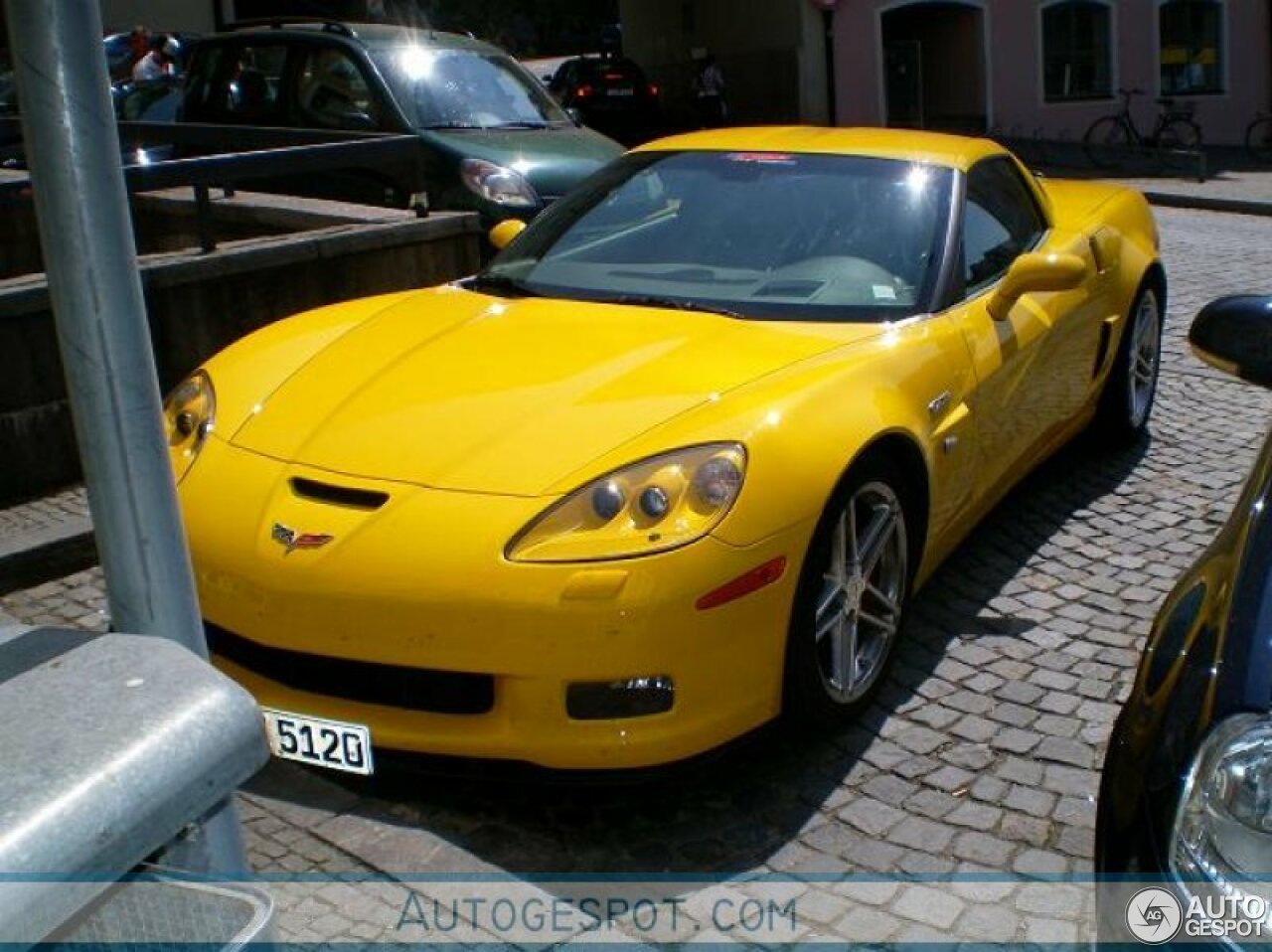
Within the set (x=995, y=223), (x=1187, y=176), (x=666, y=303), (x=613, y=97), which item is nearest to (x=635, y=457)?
(x=666, y=303)

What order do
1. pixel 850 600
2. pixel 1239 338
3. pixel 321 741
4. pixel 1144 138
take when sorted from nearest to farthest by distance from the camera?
pixel 1239 338
pixel 321 741
pixel 850 600
pixel 1144 138

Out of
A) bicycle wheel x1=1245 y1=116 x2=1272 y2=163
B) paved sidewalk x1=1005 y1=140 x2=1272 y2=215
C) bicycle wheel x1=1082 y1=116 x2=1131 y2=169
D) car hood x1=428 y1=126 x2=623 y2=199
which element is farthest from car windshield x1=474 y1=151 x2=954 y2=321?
bicycle wheel x1=1245 y1=116 x2=1272 y2=163

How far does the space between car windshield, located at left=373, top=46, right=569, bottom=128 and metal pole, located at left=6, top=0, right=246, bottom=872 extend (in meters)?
7.24

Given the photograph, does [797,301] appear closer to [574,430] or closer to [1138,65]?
[574,430]

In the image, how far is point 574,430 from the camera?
3555 millimetres

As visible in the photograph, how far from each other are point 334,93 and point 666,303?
5.76m

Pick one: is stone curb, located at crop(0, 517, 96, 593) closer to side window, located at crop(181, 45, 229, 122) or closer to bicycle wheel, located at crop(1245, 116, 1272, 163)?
side window, located at crop(181, 45, 229, 122)

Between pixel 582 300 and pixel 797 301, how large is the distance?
0.64 metres

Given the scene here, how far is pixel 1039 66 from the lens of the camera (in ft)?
76.2

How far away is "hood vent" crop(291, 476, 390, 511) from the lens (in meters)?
3.43

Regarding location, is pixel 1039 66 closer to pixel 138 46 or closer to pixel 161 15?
pixel 138 46

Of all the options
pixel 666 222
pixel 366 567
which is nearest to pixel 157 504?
pixel 366 567

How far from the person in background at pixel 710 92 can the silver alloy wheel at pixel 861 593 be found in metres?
22.0

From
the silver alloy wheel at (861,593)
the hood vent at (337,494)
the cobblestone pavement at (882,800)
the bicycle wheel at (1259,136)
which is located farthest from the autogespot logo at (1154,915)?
the bicycle wheel at (1259,136)
